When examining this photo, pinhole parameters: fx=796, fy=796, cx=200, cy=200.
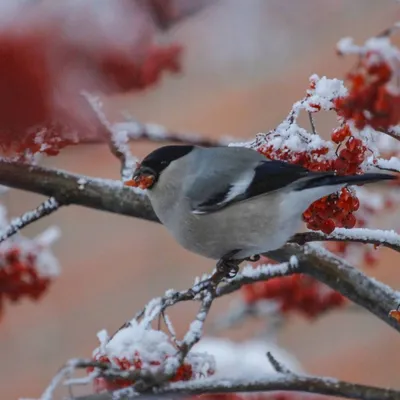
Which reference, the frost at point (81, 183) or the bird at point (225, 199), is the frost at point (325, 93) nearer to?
the bird at point (225, 199)

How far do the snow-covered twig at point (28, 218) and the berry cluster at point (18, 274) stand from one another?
0.46 ft

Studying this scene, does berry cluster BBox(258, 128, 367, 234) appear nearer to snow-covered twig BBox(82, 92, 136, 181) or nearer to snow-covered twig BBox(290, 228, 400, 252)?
snow-covered twig BBox(290, 228, 400, 252)

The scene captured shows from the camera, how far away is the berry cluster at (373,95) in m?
0.34

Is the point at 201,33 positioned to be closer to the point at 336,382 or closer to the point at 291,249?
the point at 291,249

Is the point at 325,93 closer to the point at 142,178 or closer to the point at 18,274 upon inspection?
the point at 142,178

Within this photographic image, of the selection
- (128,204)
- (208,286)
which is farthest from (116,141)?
(208,286)

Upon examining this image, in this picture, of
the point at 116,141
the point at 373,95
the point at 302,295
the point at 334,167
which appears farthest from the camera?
the point at 302,295

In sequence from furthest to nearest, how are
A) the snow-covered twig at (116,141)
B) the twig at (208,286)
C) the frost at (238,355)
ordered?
the frost at (238,355) < the snow-covered twig at (116,141) < the twig at (208,286)

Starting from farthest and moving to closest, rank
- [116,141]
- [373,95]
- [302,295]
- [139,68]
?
[302,295], [139,68], [116,141], [373,95]

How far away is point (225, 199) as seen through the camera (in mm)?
519

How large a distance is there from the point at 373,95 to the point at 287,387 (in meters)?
0.16

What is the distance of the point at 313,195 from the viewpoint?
47cm

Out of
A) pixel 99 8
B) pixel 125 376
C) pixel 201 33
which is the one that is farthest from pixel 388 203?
pixel 125 376

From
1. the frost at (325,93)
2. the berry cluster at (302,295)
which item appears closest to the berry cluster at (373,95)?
the frost at (325,93)
